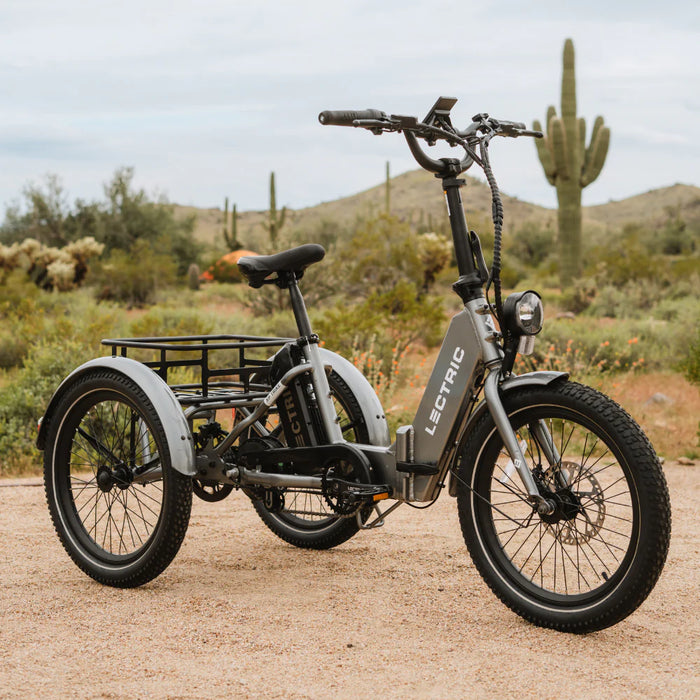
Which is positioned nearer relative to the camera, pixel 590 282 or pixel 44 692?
pixel 44 692

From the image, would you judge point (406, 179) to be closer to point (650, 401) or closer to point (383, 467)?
point (650, 401)

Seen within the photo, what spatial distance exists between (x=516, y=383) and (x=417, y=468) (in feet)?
1.96

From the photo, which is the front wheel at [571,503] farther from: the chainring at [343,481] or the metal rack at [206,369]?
the metal rack at [206,369]

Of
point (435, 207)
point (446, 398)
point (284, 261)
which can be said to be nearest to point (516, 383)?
point (446, 398)

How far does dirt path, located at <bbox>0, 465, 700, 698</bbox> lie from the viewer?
3.23 m

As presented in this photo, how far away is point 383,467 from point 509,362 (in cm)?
79

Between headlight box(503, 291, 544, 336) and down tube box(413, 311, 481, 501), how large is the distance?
0.66 feet

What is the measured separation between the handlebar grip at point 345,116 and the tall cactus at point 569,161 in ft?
66.6

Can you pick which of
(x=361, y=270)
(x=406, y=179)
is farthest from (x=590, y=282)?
(x=406, y=179)

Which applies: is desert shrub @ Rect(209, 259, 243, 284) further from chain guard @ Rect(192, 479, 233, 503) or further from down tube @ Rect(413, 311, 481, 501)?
down tube @ Rect(413, 311, 481, 501)

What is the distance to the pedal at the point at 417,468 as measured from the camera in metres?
4.00

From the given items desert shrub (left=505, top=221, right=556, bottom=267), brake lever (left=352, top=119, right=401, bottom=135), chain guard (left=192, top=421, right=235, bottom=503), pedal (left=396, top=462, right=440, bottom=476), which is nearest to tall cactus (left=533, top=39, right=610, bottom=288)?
desert shrub (left=505, top=221, right=556, bottom=267)

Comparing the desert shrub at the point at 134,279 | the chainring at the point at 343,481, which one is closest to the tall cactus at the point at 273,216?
the desert shrub at the point at 134,279

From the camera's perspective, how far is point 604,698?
10.2 feet
